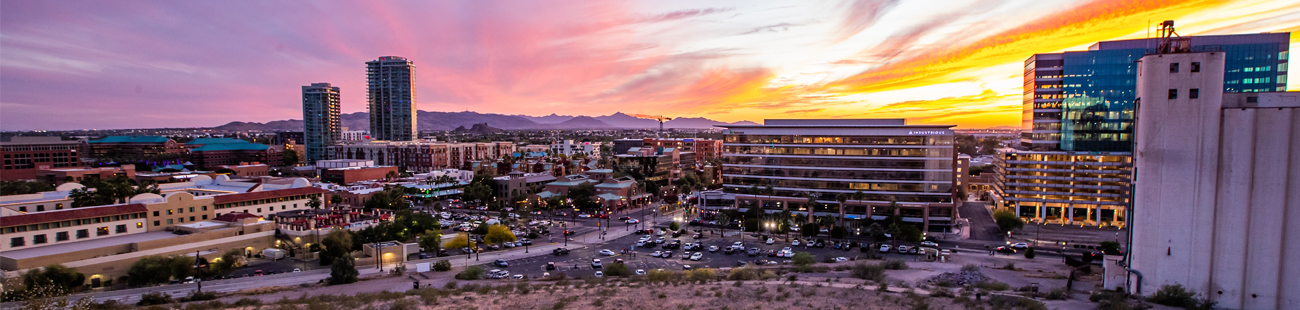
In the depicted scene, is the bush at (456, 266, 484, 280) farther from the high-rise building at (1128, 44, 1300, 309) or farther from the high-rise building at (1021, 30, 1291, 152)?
the high-rise building at (1021, 30, 1291, 152)

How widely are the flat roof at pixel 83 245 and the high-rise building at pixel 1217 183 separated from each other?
78916mm

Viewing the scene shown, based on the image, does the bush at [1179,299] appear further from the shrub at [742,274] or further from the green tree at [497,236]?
the green tree at [497,236]

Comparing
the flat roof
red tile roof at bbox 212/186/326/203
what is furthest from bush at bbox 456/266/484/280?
red tile roof at bbox 212/186/326/203

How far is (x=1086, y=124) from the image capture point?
81.8 m

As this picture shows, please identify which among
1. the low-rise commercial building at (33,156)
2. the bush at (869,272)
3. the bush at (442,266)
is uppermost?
the low-rise commercial building at (33,156)

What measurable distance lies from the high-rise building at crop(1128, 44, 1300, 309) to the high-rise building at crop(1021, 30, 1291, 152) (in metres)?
54.9

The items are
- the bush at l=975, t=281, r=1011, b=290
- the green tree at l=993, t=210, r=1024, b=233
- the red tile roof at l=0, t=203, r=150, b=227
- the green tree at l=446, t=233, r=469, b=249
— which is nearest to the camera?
the bush at l=975, t=281, r=1011, b=290

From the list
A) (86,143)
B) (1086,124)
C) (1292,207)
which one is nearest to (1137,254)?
(1292,207)

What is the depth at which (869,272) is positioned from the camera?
44.6m

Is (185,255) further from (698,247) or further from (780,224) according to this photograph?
(780,224)

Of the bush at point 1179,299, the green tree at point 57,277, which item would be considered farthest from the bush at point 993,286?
the green tree at point 57,277

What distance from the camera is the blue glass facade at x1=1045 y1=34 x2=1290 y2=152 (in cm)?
8044

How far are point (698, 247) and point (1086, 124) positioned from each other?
61698 mm

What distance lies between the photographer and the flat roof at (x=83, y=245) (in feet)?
153
